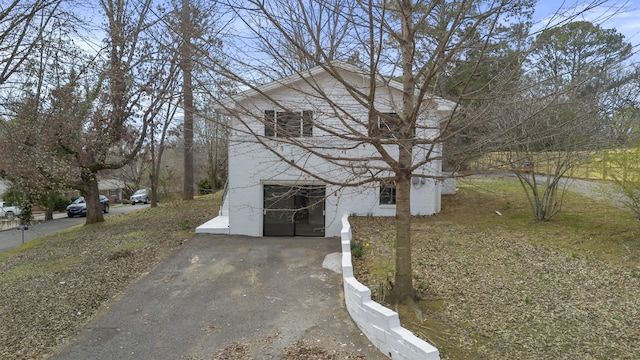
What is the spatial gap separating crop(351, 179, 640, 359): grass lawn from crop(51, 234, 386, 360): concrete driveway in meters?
0.94

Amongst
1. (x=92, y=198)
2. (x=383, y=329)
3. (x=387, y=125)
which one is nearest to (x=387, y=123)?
(x=387, y=125)

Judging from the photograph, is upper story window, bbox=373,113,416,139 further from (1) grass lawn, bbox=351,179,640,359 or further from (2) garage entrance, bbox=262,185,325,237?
(2) garage entrance, bbox=262,185,325,237

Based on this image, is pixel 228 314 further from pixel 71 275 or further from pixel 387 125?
pixel 71 275

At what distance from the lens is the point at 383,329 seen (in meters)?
4.78

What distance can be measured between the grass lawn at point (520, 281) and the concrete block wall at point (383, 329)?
42 centimetres

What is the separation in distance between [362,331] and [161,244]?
7.61 m

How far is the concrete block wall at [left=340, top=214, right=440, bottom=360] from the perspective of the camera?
4125 mm

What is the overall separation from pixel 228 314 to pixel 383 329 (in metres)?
2.86

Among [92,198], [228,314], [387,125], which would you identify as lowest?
[228,314]

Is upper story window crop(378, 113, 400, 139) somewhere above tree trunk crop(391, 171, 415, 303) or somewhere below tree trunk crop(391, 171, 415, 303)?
above

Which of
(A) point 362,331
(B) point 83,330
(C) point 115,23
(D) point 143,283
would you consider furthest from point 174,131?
(A) point 362,331

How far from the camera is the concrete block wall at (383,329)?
4125 mm

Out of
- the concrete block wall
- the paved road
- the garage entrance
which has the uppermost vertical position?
the garage entrance

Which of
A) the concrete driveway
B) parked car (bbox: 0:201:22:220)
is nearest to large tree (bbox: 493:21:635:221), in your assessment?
the concrete driveway
